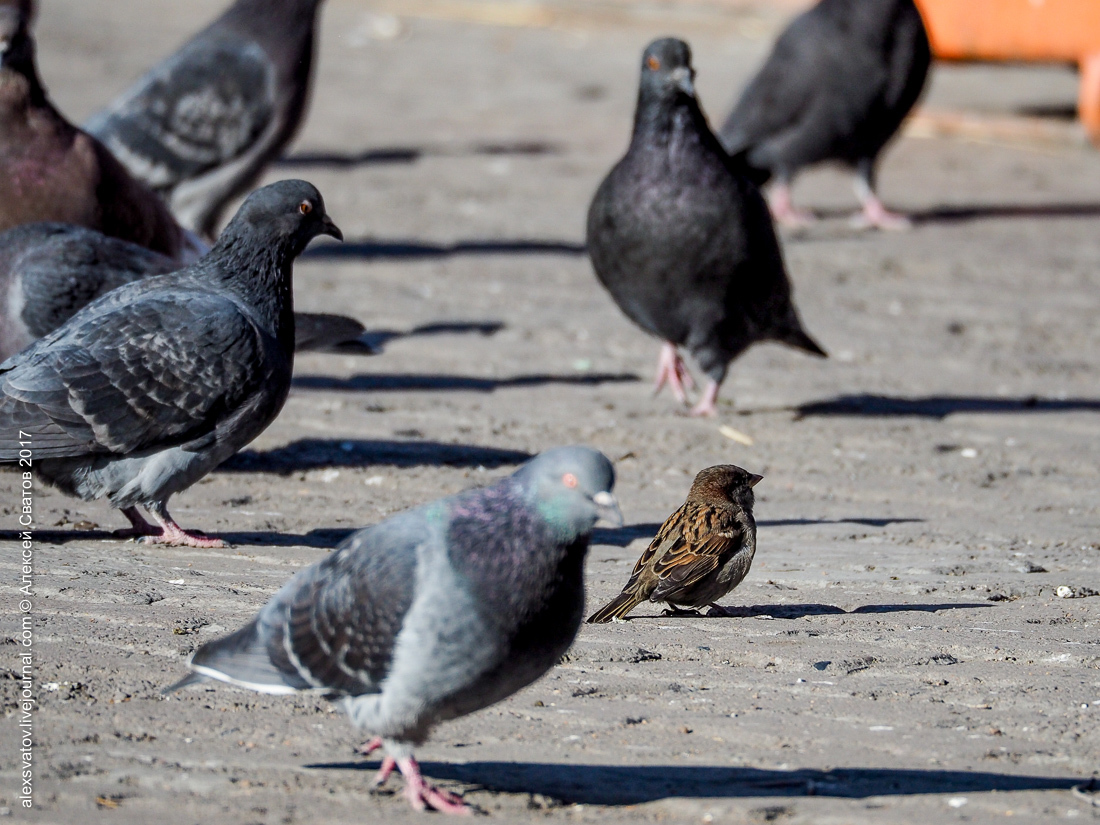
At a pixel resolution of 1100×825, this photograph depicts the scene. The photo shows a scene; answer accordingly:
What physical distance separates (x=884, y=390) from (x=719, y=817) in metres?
4.49

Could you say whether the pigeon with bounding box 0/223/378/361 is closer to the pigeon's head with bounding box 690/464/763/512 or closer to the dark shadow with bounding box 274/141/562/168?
the pigeon's head with bounding box 690/464/763/512

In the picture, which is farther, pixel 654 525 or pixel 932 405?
pixel 932 405

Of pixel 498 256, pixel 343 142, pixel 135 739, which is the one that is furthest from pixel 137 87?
pixel 135 739

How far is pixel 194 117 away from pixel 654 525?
194 inches

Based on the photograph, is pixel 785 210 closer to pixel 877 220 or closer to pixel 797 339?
pixel 877 220

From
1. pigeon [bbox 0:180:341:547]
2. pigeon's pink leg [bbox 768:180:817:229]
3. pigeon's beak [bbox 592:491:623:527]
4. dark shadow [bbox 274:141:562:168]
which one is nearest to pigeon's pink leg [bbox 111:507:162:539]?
pigeon [bbox 0:180:341:547]

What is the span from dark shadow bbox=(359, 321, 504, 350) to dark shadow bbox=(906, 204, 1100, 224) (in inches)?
176

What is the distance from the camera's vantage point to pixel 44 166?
6.32m

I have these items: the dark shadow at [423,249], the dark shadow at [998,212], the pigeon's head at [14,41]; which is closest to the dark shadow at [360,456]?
the pigeon's head at [14,41]

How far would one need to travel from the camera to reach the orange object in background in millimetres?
12930

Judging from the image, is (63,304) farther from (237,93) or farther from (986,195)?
(986,195)

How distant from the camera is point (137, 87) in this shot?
939 cm

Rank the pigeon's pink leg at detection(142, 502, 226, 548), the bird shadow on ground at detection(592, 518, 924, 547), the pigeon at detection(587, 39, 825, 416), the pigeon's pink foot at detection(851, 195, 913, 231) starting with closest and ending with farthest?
the pigeon's pink leg at detection(142, 502, 226, 548) → the bird shadow on ground at detection(592, 518, 924, 547) → the pigeon at detection(587, 39, 825, 416) → the pigeon's pink foot at detection(851, 195, 913, 231)

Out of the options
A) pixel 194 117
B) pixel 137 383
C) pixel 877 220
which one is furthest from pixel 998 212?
pixel 137 383
